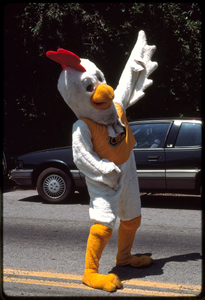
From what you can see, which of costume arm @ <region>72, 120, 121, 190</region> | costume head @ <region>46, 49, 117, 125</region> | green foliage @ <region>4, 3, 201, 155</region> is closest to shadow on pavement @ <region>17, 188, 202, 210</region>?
green foliage @ <region>4, 3, 201, 155</region>

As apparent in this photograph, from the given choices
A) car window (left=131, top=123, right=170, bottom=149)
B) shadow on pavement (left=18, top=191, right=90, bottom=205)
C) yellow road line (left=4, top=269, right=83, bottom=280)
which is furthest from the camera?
shadow on pavement (left=18, top=191, right=90, bottom=205)

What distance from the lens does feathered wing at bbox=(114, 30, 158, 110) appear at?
13.3ft

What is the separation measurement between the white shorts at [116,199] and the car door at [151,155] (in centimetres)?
328

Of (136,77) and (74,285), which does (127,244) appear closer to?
(74,285)

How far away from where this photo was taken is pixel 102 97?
3373mm

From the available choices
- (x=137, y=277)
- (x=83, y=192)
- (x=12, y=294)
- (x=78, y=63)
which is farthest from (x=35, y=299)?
(x=83, y=192)

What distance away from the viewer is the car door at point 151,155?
7.00 m

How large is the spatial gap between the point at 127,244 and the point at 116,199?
0.68 m

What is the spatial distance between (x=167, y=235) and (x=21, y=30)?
853cm

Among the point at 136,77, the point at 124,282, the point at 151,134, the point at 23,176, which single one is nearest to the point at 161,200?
the point at 151,134

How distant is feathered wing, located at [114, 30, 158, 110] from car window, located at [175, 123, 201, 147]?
3.10 metres

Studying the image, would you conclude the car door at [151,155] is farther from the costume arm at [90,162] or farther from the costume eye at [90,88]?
the costume eye at [90,88]

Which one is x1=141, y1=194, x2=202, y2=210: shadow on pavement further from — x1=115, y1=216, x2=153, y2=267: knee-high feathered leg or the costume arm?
the costume arm

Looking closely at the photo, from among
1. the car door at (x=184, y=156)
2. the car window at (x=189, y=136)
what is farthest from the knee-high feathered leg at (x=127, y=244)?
the car window at (x=189, y=136)
